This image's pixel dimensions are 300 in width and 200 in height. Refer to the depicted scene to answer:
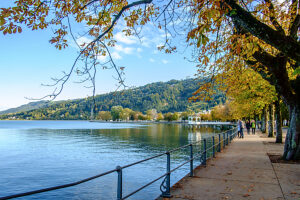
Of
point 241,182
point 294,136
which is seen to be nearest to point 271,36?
point 241,182

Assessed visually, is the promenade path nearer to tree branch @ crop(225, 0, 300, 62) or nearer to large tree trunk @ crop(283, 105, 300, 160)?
large tree trunk @ crop(283, 105, 300, 160)

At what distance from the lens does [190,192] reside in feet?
22.6

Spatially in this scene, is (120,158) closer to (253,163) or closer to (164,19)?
(253,163)

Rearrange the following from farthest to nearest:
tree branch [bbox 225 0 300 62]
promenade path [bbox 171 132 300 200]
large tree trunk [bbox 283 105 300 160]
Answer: large tree trunk [bbox 283 105 300 160]
promenade path [bbox 171 132 300 200]
tree branch [bbox 225 0 300 62]

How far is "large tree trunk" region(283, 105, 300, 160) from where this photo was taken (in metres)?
11.7

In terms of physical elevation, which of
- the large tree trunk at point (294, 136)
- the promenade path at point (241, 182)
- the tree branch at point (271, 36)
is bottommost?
the promenade path at point (241, 182)

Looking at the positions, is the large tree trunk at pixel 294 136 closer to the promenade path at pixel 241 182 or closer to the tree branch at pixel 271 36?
the promenade path at pixel 241 182

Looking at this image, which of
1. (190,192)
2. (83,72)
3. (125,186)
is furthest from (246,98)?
(83,72)

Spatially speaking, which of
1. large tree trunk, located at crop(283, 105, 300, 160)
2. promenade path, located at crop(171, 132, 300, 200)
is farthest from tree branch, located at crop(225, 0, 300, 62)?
large tree trunk, located at crop(283, 105, 300, 160)

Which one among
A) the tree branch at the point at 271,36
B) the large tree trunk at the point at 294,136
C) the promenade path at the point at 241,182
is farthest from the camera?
the large tree trunk at the point at 294,136

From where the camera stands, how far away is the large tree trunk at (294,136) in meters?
11.7

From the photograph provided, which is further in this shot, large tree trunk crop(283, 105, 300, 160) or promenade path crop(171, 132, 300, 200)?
large tree trunk crop(283, 105, 300, 160)

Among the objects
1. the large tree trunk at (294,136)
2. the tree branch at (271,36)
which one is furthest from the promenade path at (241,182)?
the tree branch at (271,36)

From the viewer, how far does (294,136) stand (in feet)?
38.9
